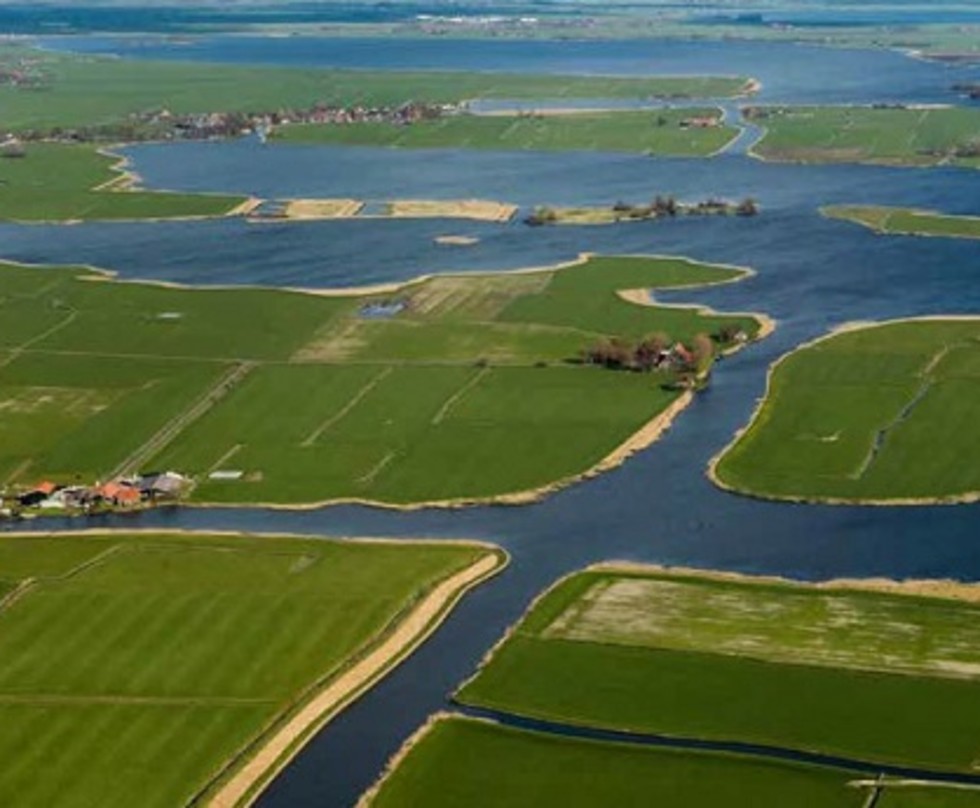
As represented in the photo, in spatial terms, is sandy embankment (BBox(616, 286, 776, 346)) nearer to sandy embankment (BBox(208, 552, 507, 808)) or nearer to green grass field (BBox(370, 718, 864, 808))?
sandy embankment (BBox(208, 552, 507, 808))

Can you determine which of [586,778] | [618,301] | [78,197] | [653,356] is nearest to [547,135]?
[78,197]

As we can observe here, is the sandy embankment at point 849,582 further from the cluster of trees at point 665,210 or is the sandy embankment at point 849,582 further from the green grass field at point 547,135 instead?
the green grass field at point 547,135

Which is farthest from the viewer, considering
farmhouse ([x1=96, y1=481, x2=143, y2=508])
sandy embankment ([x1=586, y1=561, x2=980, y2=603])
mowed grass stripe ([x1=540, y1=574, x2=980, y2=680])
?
farmhouse ([x1=96, y1=481, x2=143, y2=508])

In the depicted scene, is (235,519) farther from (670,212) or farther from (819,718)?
(670,212)

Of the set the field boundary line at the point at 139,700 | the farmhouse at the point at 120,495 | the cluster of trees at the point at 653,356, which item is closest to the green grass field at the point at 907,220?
the cluster of trees at the point at 653,356

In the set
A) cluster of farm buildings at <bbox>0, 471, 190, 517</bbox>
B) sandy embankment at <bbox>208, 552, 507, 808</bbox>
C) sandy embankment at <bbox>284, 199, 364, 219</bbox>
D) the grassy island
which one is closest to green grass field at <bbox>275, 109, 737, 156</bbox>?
sandy embankment at <bbox>284, 199, 364, 219</bbox>

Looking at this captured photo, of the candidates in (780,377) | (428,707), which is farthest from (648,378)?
(428,707)

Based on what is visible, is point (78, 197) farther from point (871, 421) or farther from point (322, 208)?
point (871, 421)
